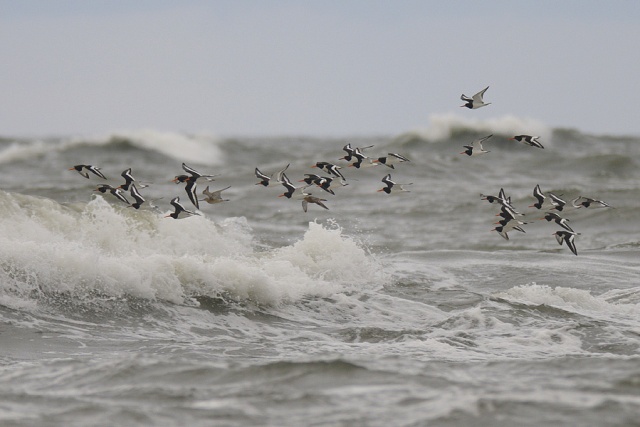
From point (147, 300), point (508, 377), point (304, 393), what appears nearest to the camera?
point (304, 393)

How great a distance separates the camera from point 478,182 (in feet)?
128

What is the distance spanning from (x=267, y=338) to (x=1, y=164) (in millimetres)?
38705

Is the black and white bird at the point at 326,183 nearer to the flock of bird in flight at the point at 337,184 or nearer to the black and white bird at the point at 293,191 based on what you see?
the flock of bird in flight at the point at 337,184

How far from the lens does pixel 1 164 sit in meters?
49.2

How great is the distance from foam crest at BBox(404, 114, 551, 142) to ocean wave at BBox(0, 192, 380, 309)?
1719 inches

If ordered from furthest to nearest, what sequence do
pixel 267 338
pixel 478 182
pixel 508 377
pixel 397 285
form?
1. pixel 478 182
2. pixel 397 285
3. pixel 267 338
4. pixel 508 377

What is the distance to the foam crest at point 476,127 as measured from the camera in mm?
63844

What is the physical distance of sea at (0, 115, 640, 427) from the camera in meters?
9.48

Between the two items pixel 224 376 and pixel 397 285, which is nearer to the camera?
pixel 224 376

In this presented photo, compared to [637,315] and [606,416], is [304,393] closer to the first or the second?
[606,416]

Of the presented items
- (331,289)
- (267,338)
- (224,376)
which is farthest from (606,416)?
(331,289)

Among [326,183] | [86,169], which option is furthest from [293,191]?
[86,169]

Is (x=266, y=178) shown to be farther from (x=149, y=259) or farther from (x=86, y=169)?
(x=86, y=169)

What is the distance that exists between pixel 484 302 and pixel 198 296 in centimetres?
423
